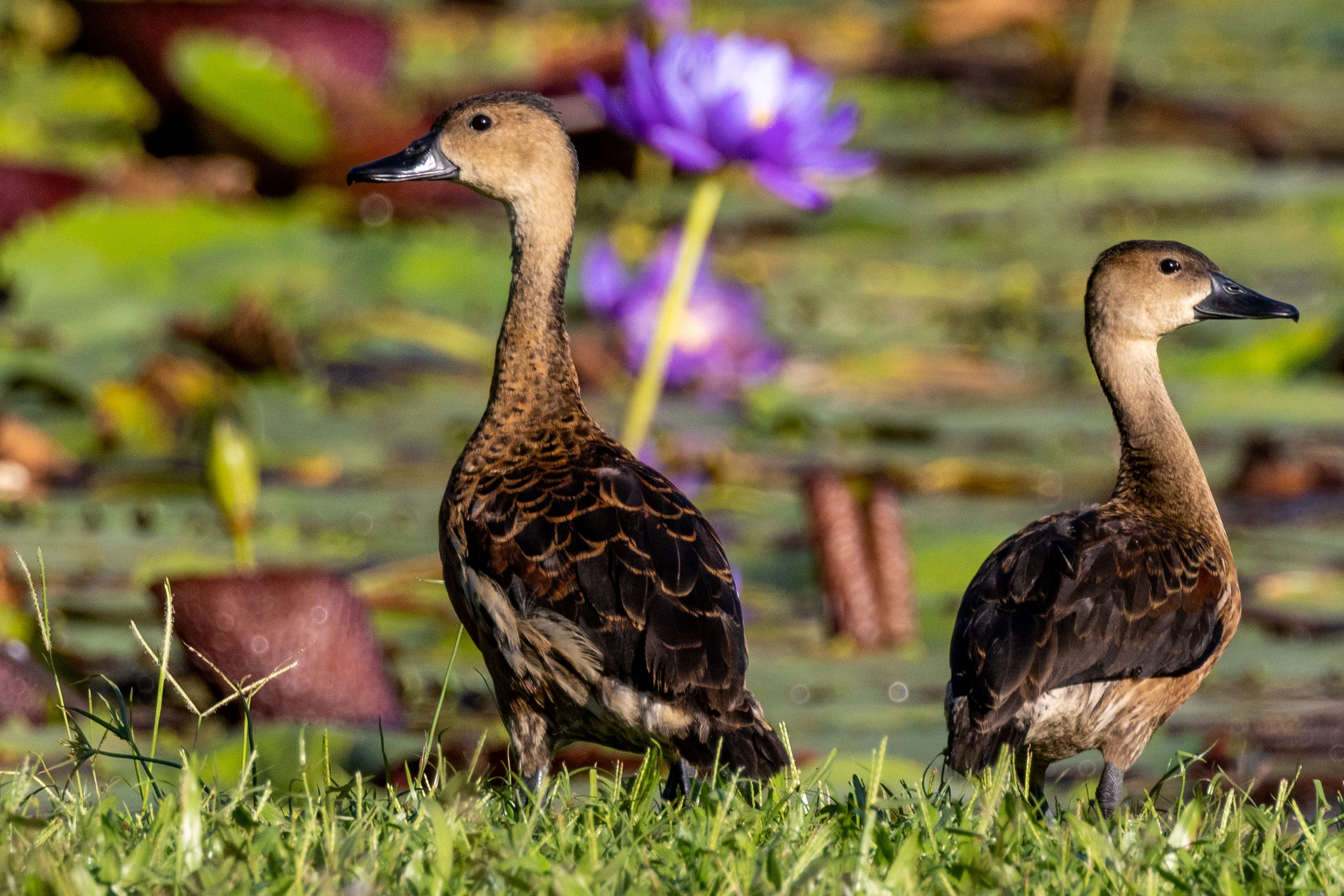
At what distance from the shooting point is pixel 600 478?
3.40 metres

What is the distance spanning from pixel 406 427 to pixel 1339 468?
2916 millimetres

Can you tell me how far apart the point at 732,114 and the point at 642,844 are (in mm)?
1885

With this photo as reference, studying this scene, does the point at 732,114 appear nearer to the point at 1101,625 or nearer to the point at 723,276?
the point at 1101,625

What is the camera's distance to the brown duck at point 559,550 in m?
3.18

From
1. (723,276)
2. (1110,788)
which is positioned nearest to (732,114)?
(1110,788)

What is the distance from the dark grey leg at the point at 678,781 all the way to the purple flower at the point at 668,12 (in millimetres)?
2553

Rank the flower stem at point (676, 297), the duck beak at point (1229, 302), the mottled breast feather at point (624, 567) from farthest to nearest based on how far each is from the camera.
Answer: the flower stem at point (676, 297), the duck beak at point (1229, 302), the mottled breast feather at point (624, 567)

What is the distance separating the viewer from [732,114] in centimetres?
428

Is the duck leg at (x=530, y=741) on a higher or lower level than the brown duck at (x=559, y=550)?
lower

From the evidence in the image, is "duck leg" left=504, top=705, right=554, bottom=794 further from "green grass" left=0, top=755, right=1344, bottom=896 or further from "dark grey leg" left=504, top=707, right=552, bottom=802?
"green grass" left=0, top=755, right=1344, bottom=896

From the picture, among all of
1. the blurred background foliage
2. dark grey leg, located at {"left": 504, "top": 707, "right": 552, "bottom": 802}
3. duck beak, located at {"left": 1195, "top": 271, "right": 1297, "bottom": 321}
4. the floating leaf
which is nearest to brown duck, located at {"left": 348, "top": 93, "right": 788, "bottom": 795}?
dark grey leg, located at {"left": 504, "top": 707, "right": 552, "bottom": 802}

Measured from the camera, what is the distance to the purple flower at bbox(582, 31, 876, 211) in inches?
169

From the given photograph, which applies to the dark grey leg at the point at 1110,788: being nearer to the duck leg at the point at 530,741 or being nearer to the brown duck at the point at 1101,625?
the brown duck at the point at 1101,625

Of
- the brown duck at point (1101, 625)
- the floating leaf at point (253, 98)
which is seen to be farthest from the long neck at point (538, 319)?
the floating leaf at point (253, 98)
